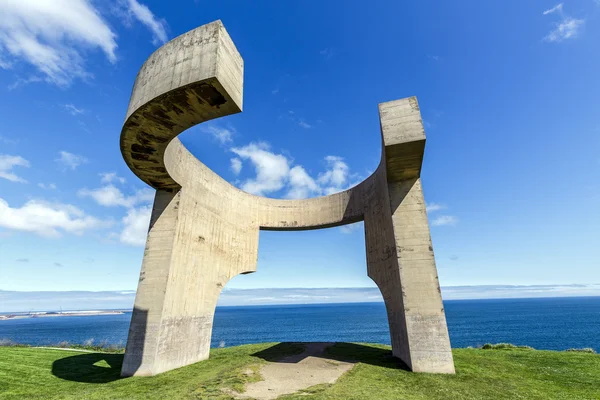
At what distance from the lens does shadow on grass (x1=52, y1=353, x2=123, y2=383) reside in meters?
9.82

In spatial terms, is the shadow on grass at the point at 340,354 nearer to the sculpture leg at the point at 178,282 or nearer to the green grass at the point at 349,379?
the green grass at the point at 349,379

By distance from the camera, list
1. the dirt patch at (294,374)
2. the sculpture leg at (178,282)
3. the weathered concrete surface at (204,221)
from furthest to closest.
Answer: the sculpture leg at (178,282), the dirt patch at (294,374), the weathered concrete surface at (204,221)

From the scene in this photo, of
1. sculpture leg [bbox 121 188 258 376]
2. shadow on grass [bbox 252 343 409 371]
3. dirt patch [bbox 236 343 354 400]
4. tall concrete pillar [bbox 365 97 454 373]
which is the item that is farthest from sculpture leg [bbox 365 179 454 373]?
sculpture leg [bbox 121 188 258 376]

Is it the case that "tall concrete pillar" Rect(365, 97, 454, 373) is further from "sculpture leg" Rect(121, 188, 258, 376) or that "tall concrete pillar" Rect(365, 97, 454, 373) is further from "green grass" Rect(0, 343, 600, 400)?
"sculpture leg" Rect(121, 188, 258, 376)

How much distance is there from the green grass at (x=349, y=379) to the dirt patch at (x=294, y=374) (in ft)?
1.29

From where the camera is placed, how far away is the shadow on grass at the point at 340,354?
11.2 m

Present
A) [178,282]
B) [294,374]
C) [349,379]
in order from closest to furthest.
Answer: [349,379] → [294,374] → [178,282]

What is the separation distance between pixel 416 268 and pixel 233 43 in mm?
9620

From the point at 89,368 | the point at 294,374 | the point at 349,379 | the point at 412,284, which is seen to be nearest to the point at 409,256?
the point at 412,284

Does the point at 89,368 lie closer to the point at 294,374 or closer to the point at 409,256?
the point at 294,374

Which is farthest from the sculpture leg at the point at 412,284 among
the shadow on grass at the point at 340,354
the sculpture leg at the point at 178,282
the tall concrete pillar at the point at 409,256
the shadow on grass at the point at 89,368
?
the shadow on grass at the point at 89,368

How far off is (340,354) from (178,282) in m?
7.52

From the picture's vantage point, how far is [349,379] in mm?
8781

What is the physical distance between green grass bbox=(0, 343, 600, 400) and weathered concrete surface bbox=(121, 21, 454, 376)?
944 mm
